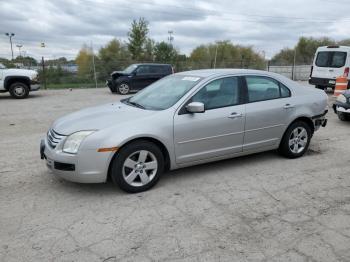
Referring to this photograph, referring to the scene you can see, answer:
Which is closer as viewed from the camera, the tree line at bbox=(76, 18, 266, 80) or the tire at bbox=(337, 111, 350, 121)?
the tire at bbox=(337, 111, 350, 121)

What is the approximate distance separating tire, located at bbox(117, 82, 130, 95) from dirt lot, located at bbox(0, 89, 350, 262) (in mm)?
11425

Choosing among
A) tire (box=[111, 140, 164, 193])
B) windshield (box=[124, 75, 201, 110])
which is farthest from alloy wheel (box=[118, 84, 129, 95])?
tire (box=[111, 140, 164, 193])

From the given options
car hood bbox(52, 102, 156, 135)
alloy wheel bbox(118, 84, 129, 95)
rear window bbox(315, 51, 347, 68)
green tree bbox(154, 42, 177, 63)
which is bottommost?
alloy wheel bbox(118, 84, 129, 95)

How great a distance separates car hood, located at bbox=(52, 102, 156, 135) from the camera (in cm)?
429

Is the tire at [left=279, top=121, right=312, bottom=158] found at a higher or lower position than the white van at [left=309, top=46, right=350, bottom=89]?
lower

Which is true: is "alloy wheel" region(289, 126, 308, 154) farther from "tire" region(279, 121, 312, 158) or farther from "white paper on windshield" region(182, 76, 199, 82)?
"white paper on windshield" region(182, 76, 199, 82)

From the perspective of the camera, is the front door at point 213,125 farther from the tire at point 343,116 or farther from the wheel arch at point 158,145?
the tire at point 343,116

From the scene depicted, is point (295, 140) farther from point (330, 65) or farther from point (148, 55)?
point (148, 55)

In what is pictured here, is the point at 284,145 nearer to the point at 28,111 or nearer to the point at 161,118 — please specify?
the point at 161,118

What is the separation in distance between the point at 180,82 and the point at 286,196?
7.36 feet

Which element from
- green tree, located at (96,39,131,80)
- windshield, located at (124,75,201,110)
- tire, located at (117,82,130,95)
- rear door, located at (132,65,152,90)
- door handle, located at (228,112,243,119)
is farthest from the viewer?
green tree, located at (96,39,131,80)

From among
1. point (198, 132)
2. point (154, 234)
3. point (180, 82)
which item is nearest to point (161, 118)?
point (198, 132)

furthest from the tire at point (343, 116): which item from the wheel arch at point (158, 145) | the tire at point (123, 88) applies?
the tire at point (123, 88)

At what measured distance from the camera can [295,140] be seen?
5793 mm
